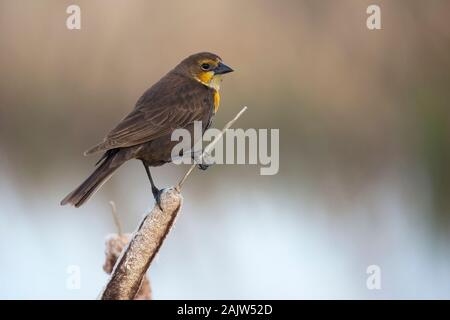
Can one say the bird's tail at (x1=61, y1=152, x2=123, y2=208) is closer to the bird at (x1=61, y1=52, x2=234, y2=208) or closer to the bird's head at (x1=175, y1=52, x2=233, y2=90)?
the bird at (x1=61, y1=52, x2=234, y2=208)

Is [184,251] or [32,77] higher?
[32,77]

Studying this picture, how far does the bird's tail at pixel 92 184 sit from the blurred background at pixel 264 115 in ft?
7.70

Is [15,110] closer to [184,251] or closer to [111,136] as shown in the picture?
[184,251]

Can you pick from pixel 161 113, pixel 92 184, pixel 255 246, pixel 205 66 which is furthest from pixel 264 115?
pixel 92 184

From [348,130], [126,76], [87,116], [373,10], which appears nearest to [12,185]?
[87,116]

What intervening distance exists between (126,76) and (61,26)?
0.88 metres

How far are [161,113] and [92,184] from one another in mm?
690

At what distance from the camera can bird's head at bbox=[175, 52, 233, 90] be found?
4930 millimetres

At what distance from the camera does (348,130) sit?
7.57 meters

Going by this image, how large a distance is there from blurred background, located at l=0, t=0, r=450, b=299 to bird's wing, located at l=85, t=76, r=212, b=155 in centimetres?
192

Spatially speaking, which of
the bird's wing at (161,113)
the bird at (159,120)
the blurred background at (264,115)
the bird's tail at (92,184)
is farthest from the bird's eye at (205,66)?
the blurred background at (264,115)

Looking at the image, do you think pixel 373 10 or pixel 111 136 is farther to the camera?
pixel 373 10

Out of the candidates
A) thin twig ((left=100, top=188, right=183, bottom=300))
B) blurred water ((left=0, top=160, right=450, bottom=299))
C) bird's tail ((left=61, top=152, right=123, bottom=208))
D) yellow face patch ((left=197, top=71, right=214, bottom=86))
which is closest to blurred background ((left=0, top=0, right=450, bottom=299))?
blurred water ((left=0, top=160, right=450, bottom=299))

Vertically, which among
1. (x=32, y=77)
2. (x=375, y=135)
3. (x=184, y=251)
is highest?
(x=32, y=77)
